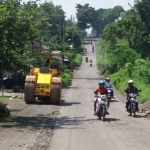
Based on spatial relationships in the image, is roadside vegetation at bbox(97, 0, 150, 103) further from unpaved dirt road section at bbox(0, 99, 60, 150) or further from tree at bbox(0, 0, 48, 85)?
tree at bbox(0, 0, 48, 85)

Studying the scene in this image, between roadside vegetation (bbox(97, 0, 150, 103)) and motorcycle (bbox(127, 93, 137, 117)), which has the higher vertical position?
roadside vegetation (bbox(97, 0, 150, 103))

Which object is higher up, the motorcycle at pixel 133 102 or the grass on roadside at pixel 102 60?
the grass on roadside at pixel 102 60

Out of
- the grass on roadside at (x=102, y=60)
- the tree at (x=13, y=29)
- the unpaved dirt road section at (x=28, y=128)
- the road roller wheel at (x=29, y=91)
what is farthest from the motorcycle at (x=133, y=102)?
the grass on roadside at (x=102, y=60)

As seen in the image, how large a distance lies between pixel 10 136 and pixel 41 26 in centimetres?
922

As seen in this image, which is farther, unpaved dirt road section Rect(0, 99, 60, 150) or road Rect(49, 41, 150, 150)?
unpaved dirt road section Rect(0, 99, 60, 150)

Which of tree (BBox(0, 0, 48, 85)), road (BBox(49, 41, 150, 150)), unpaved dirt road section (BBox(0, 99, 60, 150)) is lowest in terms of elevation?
unpaved dirt road section (BBox(0, 99, 60, 150))

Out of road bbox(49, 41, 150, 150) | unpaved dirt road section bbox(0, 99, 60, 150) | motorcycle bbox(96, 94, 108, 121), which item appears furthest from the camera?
motorcycle bbox(96, 94, 108, 121)

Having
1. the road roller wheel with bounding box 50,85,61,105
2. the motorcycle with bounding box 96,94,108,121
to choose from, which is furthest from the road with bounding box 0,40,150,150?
the road roller wheel with bounding box 50,85,61,105

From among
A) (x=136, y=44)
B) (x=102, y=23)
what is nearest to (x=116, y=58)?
(x=136, y=44)

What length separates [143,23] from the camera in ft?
219

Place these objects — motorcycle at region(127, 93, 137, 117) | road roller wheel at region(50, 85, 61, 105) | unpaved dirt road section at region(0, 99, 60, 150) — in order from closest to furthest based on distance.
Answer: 1. unpaved dirt road section at region(0, 99, 60, 150)
2. motorcycle at region(127, 93, 137, 117)
3. road roller wheel at region(50, 85, 61, 105)

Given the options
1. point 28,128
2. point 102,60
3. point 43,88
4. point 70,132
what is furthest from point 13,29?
point 102,60

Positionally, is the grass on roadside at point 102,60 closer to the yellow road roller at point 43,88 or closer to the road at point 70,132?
the yellow road roller at point 43,88

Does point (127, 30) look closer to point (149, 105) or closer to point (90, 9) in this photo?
point (149, 105)
